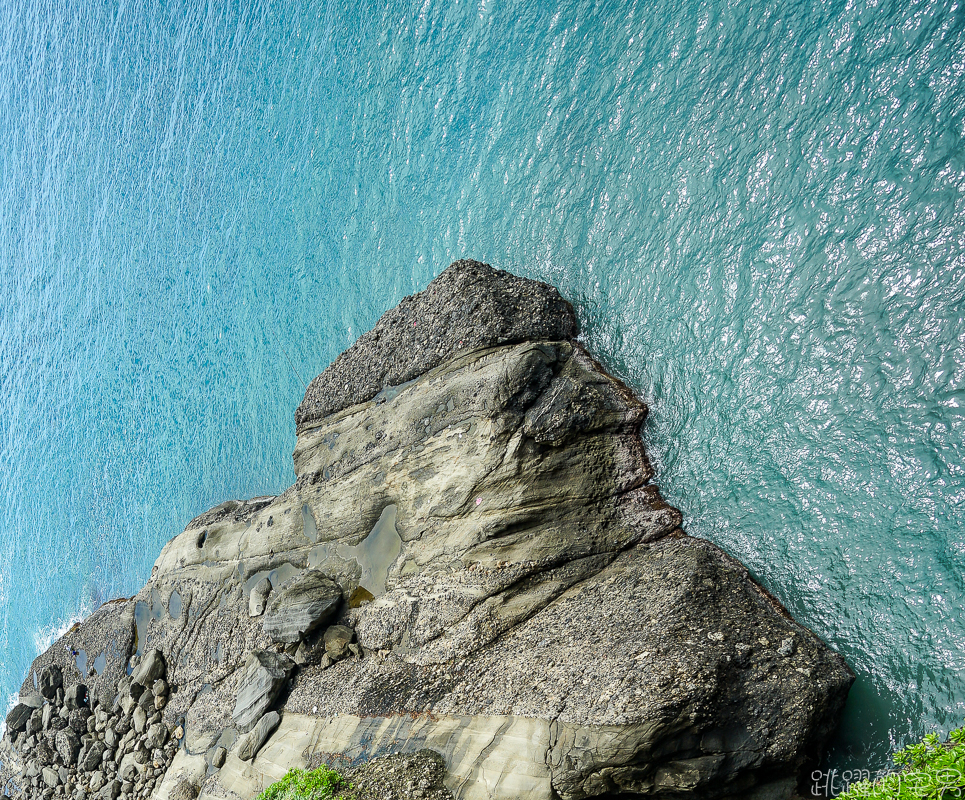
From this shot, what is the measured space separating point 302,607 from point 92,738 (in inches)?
307

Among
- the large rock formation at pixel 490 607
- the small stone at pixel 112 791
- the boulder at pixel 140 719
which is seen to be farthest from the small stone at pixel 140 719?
the small stone at pixel 112 791

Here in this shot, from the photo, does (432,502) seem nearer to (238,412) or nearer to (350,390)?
(350,390)

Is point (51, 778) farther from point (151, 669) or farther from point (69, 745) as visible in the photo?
point (151, 669)

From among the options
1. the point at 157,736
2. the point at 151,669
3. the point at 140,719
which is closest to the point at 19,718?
the point at 140,719

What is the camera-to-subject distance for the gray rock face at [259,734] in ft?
27.0

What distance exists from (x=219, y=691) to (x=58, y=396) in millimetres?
15140

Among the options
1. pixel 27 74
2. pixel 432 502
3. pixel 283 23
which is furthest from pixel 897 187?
pixel 27 74

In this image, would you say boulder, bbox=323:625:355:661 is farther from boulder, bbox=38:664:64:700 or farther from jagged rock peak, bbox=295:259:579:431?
boulder, bbox=38:664:64:700

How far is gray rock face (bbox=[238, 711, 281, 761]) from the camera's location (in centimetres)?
823

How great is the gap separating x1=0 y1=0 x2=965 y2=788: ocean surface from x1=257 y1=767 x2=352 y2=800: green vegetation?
14.5ft

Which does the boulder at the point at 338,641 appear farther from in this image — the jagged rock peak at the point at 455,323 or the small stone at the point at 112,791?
the small stone at the point at 112,791

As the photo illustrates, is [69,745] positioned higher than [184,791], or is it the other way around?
[69,745]

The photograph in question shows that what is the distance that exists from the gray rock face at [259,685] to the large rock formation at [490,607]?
0.12 ft

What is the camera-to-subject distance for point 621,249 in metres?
7.83
